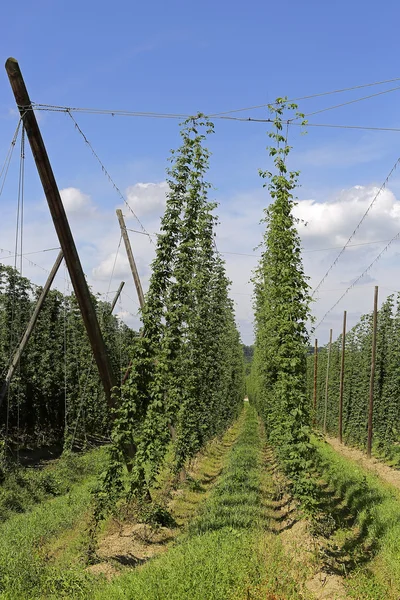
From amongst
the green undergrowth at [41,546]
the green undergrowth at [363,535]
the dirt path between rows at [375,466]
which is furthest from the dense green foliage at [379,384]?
the green undergrowth at [41,546]

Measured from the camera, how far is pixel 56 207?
8922 millimetres

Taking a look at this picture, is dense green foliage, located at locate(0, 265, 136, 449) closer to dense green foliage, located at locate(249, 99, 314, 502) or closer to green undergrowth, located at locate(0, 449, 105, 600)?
green undergrowth, located at locate(0, 449, 105, 600)

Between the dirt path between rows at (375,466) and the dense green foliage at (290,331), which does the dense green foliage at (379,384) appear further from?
the dense green foliage at (290,331)

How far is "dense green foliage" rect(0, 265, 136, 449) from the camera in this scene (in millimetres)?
27906

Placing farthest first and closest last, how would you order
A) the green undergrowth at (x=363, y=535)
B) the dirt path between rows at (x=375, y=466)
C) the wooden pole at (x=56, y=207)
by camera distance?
the dirt path between rows at (x=375, y=466) < the wooden pole at (x=56, y=207) < the green undergrowth at (x=363, y=535)

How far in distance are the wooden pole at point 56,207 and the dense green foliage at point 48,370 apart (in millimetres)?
17916

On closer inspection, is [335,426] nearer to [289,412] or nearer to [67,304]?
[67,304]

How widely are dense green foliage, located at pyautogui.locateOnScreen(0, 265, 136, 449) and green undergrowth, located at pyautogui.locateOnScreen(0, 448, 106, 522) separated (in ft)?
16.8

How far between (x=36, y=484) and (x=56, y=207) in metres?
12.2

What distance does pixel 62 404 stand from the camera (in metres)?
32.3

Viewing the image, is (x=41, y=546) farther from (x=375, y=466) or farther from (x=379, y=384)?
(x=379, y=384)

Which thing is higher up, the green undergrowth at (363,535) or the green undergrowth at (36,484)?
the green undergrowth at (363,535)

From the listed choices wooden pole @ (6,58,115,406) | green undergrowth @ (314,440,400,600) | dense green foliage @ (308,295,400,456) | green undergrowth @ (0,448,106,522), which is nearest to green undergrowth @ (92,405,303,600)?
green undergrowth @ (314,440,400,600)

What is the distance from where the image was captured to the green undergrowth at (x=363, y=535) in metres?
7.64
